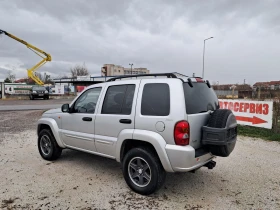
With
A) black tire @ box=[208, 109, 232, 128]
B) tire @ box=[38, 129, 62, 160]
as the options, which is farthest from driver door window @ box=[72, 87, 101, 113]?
black tire @ box=[208, 109, 232, 128]

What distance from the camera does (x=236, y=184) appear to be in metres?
3.84

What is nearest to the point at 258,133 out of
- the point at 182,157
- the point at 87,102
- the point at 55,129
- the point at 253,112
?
the point at 253,112

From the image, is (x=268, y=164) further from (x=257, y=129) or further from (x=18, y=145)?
(x=18, y=145)

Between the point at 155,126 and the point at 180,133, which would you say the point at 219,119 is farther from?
the point at 155,126

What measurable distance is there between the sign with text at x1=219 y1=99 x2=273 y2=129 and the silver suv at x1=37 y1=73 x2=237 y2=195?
4.96 meters

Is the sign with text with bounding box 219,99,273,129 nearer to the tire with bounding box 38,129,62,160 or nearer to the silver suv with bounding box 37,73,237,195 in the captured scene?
the silver suv with bounding box 37,73,237,195

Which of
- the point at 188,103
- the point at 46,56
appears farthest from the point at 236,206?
the point at 46,56

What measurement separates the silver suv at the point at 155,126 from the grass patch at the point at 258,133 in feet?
15.2

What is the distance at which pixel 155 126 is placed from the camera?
317 cm

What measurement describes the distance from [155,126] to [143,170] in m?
0.79

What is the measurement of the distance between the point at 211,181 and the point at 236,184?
0.43 metres

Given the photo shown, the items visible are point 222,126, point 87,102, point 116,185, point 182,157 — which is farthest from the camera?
point 87,102

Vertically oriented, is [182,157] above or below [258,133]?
above

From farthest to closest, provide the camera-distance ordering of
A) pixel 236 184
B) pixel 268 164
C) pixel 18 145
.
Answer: pixel 18 145, pixel 268 164, pixel 236 184
